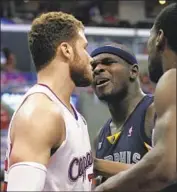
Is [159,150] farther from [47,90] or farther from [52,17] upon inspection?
[52,17]

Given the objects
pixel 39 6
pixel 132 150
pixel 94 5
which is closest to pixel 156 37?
pixel 132 150

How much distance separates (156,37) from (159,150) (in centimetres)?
51

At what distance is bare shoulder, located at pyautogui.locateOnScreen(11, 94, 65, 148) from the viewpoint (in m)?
1.96

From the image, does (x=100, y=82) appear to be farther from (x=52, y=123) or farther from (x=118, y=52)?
(x=52, y=123)

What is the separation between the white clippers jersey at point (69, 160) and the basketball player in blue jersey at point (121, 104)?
1.93 ft

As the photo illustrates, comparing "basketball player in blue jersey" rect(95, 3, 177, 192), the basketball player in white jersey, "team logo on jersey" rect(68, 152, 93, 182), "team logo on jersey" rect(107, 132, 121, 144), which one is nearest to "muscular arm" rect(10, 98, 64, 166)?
the basketball player in white jersey

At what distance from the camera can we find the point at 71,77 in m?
2.30

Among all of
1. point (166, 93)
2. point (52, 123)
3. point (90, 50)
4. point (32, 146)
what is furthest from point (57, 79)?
point (90, 50)

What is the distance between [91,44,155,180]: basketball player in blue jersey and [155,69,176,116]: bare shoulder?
815 mm

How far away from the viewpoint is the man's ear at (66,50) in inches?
88.4

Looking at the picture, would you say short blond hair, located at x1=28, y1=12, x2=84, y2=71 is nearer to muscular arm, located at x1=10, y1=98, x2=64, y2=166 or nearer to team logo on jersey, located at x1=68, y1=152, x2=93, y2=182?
muscular arm, located at x1=10, y1=98, x2=64, y2=166

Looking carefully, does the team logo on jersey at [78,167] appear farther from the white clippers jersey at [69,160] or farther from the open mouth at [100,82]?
the open mouth at [100,82]

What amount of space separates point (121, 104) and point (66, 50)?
840mm

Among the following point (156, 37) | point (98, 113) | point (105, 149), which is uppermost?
point (156, 37)
